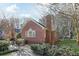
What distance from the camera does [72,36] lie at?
1.35 meters

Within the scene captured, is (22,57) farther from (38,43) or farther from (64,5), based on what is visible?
(64,5)

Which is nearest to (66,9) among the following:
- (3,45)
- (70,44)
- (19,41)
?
(70,44)

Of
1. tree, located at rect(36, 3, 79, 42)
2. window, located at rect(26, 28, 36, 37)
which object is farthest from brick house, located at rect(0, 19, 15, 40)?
tree, located at rect(36, 3, 79, 42)

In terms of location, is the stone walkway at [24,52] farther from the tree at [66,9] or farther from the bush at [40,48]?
the tree at [66,9]

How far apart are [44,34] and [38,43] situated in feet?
0.27

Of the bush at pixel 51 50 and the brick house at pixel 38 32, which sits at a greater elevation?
the brick house at pixel 38 32

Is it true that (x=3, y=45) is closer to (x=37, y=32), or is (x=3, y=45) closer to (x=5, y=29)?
(x=5, y=29)

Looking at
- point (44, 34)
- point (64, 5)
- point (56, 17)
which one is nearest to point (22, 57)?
point (44, 34)

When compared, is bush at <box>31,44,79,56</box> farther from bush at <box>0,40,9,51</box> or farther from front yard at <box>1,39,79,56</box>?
bush at <box>0,40,9,51</box>

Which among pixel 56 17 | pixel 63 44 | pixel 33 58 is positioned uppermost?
pixel 56 17

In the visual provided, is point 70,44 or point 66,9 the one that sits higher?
point 66,9

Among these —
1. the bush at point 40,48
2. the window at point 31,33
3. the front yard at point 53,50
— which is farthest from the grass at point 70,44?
the window at point 31,33

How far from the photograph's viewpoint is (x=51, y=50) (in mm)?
1347

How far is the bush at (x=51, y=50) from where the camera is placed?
1.34 metres
